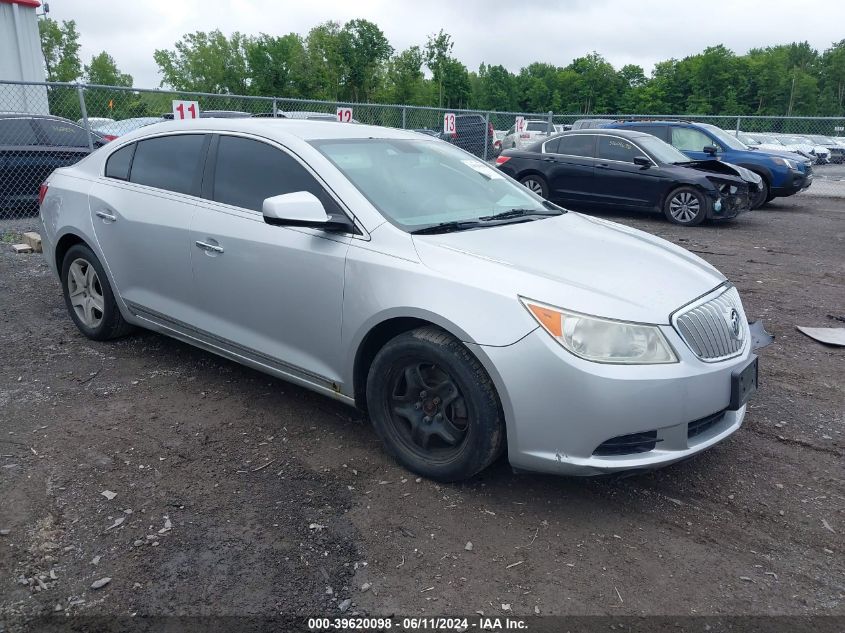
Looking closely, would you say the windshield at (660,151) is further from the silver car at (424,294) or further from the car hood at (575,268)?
the car hood at (575,268)

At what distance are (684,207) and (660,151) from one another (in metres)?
1.26

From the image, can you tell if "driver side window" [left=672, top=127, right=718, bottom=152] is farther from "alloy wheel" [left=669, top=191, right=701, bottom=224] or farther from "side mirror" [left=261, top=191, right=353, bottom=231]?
"side mirror" [left=261, top=191, right=353, bottom=231]

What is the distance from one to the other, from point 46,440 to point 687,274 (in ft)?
11.3

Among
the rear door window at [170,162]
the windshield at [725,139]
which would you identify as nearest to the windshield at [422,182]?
the rear door window at [170,162]

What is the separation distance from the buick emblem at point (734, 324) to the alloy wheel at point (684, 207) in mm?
9078

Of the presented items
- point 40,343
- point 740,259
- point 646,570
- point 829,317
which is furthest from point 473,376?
point 740,259

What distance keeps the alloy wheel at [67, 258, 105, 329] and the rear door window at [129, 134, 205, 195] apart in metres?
0.83

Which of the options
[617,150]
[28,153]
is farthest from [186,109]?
[617,150]

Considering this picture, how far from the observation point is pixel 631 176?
40.4 ft

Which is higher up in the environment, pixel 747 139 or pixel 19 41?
pixel 19 41

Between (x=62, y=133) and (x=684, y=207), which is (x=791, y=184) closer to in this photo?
(x=684, y=207)

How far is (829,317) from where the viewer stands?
6.31 meters

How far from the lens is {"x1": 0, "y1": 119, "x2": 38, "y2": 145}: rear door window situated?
418 inches

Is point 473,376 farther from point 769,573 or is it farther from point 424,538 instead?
point 769,573
